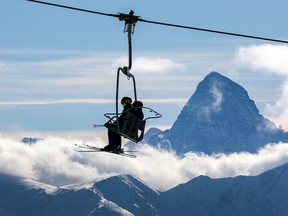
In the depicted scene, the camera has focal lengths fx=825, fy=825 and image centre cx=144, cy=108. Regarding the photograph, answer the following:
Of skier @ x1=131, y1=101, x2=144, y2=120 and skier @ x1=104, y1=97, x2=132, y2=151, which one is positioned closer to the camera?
skier @ x1=104, y1=97, x2=132, y2=151

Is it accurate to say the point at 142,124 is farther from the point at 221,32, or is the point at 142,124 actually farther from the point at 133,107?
the point at 221,32

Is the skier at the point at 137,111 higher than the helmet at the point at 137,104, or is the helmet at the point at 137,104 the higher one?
the helmet at the point at 137,104

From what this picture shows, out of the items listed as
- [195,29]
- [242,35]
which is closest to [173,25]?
[195,29]

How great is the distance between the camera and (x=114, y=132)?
157 feet

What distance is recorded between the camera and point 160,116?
42.8m

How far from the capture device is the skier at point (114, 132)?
4612cm

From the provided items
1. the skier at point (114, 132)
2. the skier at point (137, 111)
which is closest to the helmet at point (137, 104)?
the skier at point (137, 111)

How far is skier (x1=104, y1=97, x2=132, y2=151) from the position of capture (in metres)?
46.1

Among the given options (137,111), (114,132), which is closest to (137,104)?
(137,111)

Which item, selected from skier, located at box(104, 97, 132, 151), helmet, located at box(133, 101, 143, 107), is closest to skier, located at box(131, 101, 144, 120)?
helmet, located at box(133, 101, 143, 107)

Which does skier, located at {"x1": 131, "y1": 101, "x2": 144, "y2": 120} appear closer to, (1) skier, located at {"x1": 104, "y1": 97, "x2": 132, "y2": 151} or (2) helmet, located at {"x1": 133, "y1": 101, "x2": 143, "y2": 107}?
(2) helmet, located at {"x1": 133, "y1": 101, "x2": 143, "y2": 107}

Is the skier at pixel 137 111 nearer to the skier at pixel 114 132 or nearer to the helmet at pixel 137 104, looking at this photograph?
the helmet at pixel 137 104

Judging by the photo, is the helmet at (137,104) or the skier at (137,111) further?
the skier at (137,111)

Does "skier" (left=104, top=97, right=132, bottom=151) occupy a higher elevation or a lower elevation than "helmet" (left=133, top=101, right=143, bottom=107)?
lower
